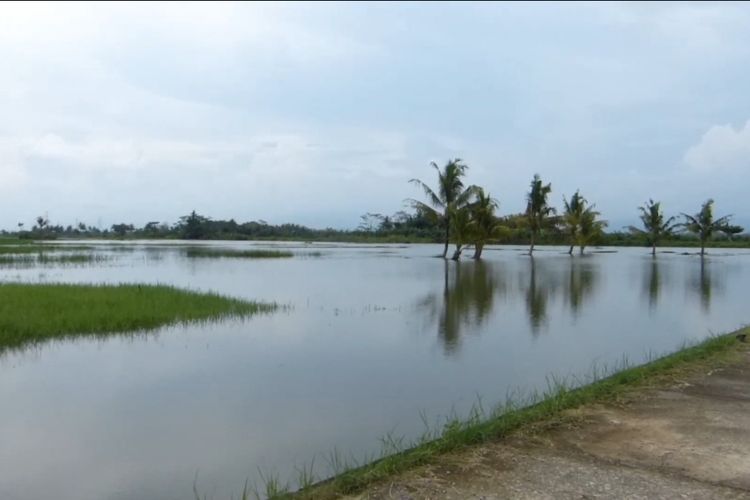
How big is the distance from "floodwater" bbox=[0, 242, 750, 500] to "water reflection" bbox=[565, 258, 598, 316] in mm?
151

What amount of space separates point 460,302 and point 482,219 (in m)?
16.4

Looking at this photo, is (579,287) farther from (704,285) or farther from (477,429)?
(477,429)

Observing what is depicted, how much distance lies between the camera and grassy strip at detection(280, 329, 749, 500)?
312 centimetres

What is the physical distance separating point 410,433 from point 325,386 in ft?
4.91

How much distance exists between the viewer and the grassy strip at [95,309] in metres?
8.05

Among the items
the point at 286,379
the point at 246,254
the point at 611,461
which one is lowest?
the point at 286,379

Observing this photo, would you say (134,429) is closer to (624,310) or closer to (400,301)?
(400,301)

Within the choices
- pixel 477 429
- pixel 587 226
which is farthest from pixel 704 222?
pixel 477 429

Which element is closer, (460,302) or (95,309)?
(95,309)

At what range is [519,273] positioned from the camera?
19781 mm

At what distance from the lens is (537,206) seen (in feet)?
114

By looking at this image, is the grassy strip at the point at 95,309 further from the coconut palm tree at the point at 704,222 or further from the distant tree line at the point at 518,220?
the coconut palm tree at the point at 704,222

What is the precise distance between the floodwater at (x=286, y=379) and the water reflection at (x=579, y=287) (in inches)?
6.0

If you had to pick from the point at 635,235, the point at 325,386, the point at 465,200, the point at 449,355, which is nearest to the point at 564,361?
the point at 449,355
